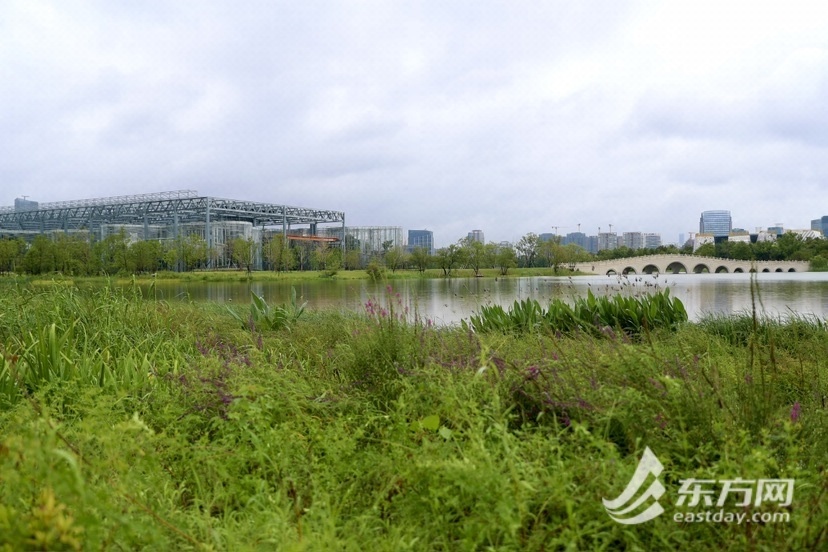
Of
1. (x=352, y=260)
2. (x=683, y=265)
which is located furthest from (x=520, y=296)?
(x=683, y=265)

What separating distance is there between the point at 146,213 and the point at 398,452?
59792 millimetres

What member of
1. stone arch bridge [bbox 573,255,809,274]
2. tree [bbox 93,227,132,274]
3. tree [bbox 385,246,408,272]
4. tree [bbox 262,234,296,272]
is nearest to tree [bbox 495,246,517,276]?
stone arch bridge [bbox 573,255,809,274]

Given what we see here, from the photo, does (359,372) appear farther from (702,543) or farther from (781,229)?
(781,229)

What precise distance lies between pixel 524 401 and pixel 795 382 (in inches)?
92.9

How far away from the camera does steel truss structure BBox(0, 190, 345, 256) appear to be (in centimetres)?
A: 5447

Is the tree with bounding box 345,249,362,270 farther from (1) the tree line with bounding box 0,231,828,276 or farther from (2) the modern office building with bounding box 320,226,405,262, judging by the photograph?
(2) the modern office building with bounding box 320,226,405,262

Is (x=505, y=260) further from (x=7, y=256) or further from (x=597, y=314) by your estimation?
(x=597, y=314)

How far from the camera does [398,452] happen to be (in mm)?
1908

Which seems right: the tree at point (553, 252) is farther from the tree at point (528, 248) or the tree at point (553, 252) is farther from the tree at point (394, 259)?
the tree at point (394, 259)

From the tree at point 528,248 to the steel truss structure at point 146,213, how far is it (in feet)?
88.7

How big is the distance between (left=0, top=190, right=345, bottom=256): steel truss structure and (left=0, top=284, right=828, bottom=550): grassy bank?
52.6 m

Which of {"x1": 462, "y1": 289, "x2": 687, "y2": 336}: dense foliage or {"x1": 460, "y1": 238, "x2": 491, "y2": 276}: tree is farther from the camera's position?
{"x1": 460, "y1": 238, "x2": 491, "y2": 276}: tree

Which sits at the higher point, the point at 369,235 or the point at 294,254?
the point at 369,235

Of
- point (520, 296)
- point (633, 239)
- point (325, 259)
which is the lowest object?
point (520, 296)
